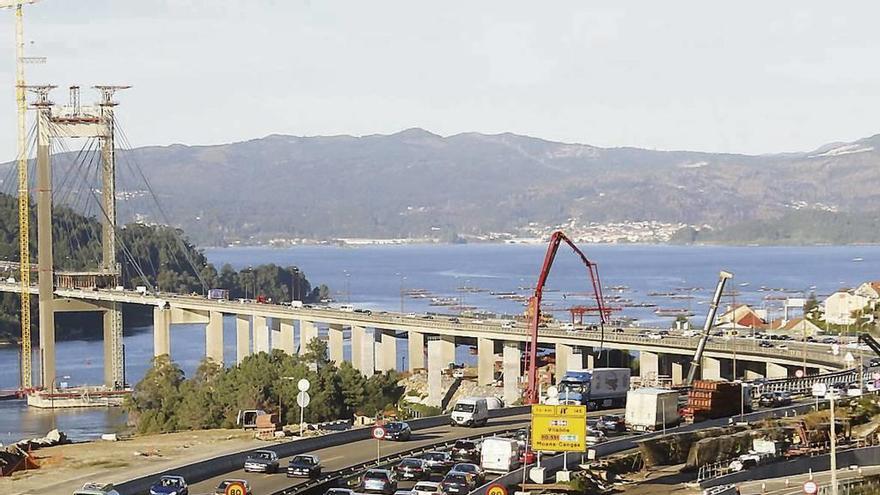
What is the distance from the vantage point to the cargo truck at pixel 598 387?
193 feet

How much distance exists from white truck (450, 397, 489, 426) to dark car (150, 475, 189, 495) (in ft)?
54.9

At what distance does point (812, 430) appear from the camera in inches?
2013

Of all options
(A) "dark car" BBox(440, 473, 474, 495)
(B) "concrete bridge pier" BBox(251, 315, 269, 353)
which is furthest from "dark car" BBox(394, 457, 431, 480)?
(B) "concrete bridge pier" BBox(251, 315, 269, 353)

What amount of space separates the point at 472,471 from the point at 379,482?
2989 mm

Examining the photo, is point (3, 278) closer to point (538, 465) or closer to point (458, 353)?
point (458, 353)

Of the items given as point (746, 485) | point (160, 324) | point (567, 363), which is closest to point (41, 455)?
point (746, 485)

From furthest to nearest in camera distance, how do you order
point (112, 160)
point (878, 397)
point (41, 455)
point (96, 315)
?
point (96, 315), point (112, 160), point (878, 397), point (41, 455)

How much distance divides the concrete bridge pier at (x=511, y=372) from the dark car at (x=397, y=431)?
36711 mm

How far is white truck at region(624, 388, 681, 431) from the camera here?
50.7 m

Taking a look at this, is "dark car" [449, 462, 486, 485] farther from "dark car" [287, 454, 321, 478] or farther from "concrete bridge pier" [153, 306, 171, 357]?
"concrete bridge pier" [153, 306, 171, 357]

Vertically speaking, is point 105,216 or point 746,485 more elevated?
point 105,216

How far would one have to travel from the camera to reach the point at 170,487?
37.4 metres

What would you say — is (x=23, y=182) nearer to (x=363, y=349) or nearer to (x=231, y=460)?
(x=363, y=349)

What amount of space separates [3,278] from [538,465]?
126499 millimetres
